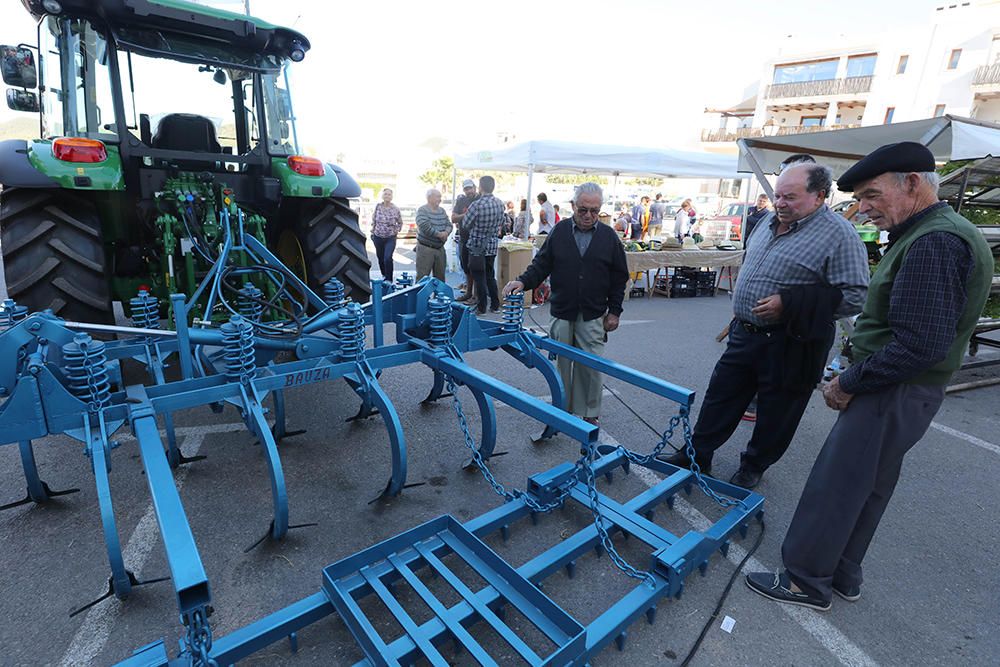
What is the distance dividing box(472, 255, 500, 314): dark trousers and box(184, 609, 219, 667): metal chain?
19.3ft

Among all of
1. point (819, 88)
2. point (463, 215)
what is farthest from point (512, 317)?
point (819, 88)

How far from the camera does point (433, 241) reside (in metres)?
7.05

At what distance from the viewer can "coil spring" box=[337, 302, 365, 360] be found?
2709mm

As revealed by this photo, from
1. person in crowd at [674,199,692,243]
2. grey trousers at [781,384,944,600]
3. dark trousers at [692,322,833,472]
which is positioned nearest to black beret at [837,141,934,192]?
grey trousers at [781,384,944,600]

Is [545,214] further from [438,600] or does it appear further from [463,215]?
[438,600]

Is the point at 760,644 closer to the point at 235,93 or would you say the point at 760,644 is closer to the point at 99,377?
the point at 99,377

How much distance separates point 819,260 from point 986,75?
30.4 m

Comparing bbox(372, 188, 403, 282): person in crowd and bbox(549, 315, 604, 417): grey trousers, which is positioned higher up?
bbox(372, 188, 403, 282): person in crowd

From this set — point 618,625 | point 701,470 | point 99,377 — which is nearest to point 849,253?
point 701,470

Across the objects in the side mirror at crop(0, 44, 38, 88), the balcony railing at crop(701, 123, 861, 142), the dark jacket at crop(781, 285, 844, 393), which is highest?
the balcony railing at crop(701, 123, 861, 142)

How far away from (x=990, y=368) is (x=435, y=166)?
48039mm

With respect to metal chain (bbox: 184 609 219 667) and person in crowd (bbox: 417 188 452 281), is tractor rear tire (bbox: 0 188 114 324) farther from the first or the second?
person in crowd (bbox: 417 188 452 281)

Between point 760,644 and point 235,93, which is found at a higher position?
point 235,93

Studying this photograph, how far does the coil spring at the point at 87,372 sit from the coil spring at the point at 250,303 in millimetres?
1318
